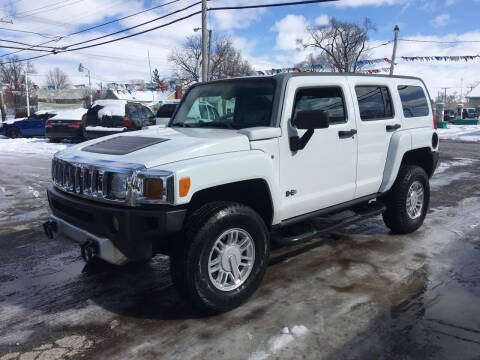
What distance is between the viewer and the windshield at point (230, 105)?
388 cm

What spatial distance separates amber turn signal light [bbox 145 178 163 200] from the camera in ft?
9.66

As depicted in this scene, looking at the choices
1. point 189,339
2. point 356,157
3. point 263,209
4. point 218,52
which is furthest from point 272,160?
point 218,52

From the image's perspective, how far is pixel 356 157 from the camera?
445 centimetres

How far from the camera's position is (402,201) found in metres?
5.16

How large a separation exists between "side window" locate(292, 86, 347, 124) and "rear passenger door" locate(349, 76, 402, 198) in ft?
0.72

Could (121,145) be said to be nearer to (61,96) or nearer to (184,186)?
(184,186)

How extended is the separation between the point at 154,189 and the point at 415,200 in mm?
3834


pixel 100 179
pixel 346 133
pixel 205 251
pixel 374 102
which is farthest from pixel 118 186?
pixel 374 102

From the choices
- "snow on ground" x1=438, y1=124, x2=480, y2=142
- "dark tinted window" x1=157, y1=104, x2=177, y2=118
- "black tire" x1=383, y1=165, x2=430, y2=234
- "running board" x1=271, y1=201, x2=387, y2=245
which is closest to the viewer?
"running board" x1=271, y1=201, x2=387, y2=245

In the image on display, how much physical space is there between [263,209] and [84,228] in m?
1.51

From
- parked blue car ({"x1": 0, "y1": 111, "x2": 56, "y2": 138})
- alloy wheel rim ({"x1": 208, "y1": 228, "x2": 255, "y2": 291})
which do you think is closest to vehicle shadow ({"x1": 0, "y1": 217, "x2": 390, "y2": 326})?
alloy wheel rim ({"x1": 208, "y1": 228, "x2": 255, "y2": 291})

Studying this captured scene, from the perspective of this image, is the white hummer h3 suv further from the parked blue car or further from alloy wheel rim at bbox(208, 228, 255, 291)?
the parked blue car

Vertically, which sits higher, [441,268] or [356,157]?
[356,157]

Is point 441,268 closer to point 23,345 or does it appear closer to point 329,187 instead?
point 329,187
